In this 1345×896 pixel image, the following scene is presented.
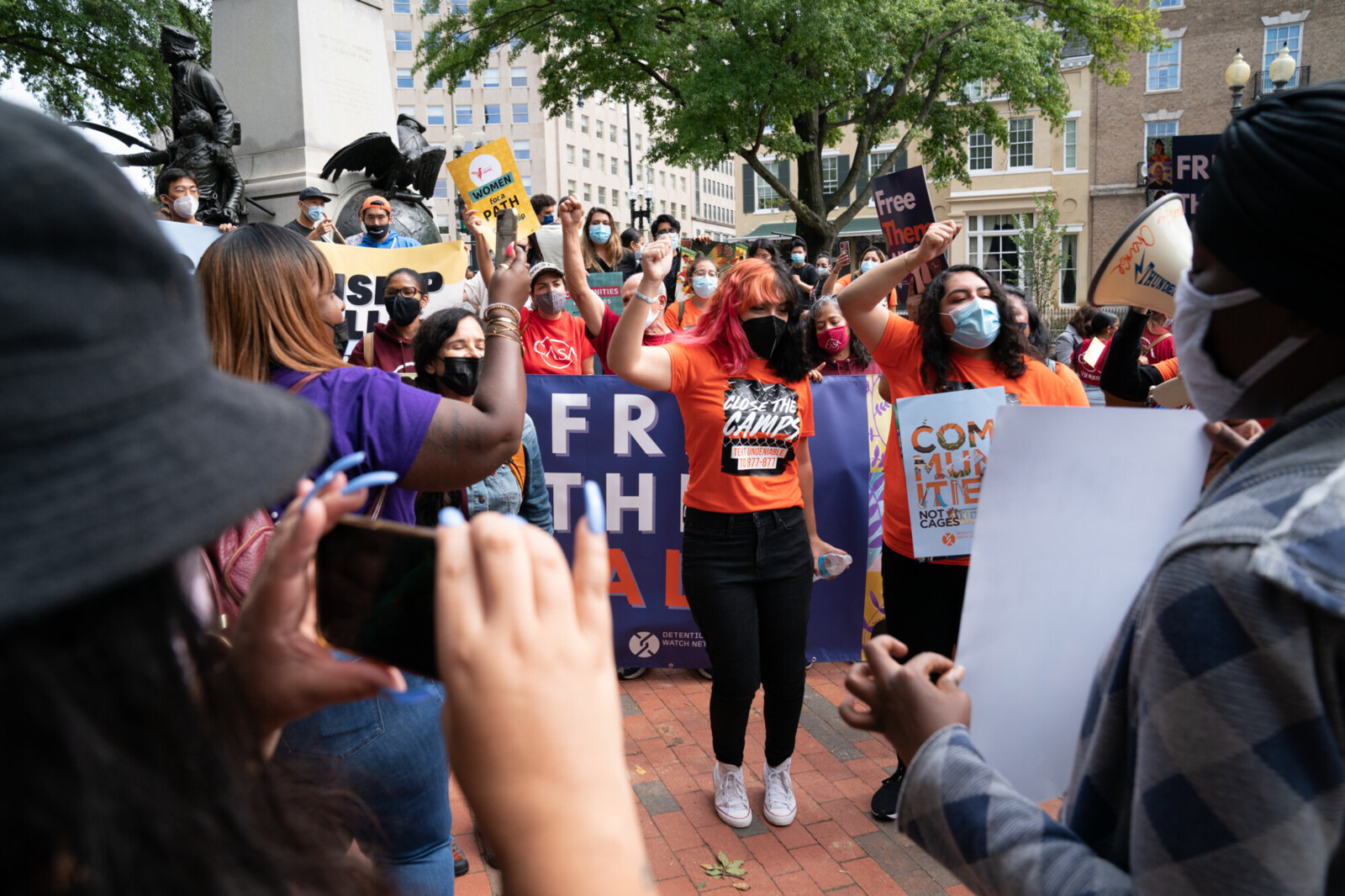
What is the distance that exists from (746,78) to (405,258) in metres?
15.7

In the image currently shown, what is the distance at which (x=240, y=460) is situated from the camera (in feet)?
1.96

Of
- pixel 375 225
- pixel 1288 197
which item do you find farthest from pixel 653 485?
pixel 1288 197

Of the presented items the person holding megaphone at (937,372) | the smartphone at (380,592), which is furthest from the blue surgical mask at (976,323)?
the smartphone at (380,592)

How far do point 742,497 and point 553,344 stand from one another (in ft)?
8.35

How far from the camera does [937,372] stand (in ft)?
11.5

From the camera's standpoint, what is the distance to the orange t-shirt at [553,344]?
218 inches

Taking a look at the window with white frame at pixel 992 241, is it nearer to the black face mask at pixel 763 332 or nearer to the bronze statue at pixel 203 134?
the bronze statue at pixel 203 134

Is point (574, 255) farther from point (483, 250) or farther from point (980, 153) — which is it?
point (980, 153)

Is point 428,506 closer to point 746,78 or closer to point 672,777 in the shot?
point 672,777

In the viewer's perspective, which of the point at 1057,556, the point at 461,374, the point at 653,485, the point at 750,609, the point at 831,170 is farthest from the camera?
the point at 831,170

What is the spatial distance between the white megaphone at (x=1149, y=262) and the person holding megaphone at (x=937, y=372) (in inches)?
38.5

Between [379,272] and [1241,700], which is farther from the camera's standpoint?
[379,272]

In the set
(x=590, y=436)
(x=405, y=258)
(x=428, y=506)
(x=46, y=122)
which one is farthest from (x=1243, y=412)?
(x=405, y=258)

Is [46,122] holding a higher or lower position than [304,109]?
lower
